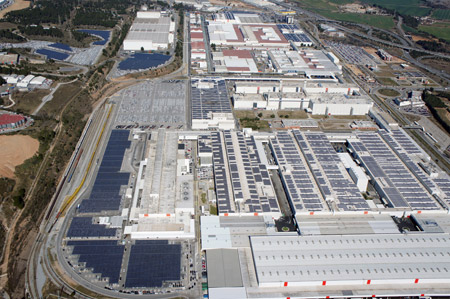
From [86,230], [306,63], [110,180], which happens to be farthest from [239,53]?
[86,230]

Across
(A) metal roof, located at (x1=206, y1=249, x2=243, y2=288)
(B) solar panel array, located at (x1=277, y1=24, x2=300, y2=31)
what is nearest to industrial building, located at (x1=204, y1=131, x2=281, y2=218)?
(A) metal roof, located at (x1=206, y1=249, x2=243, y2=288)

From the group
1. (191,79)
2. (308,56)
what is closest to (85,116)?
(191,79)

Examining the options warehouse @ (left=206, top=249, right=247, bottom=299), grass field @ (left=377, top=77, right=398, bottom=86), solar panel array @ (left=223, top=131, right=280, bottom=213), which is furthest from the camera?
grass field @ (left=377, top=77, right=398, bottom=86)

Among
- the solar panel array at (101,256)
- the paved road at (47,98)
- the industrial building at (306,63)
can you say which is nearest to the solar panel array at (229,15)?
the industrial building at (306,63)

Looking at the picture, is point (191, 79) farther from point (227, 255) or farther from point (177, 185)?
point (227, 255)

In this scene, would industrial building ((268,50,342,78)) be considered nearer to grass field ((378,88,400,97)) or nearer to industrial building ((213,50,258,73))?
industrial building ((213,50,258,73))

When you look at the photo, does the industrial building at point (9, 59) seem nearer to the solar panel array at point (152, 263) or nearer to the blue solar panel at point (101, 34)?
the blue solar panel at point (101, 34)
